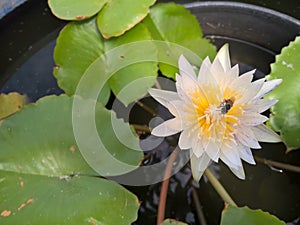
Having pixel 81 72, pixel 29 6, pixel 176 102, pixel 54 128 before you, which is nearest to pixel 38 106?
pixel 54 128

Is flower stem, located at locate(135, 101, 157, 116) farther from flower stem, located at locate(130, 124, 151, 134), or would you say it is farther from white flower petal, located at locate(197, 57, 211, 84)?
white flower petal, located at locate(197, 57, 211, 84)

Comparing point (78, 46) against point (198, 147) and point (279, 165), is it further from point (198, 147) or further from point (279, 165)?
point (279, 165)

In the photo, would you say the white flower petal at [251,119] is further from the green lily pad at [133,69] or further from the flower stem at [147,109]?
the flower stem at [147,109]

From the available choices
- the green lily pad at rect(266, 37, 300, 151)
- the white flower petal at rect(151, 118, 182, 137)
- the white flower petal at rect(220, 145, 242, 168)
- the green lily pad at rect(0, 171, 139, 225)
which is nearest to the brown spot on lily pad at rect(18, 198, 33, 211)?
the green lily pad at rect(0, 171, 139, 225)

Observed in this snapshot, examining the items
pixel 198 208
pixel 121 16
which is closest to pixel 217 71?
pixel 121 16

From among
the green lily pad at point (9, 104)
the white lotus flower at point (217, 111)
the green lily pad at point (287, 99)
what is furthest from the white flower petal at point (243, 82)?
the green lily pad at point (9, 104)

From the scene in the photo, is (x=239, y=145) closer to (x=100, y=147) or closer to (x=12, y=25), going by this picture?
(x=100, y=147)

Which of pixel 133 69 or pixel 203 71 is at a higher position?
pixel 203 71
